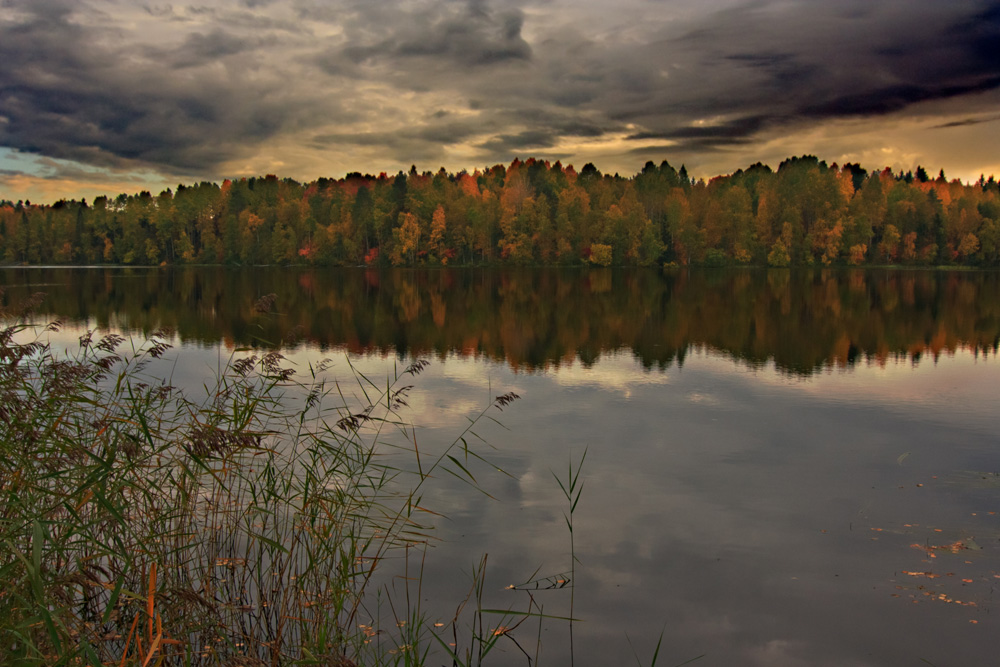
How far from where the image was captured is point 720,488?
10.9 meters

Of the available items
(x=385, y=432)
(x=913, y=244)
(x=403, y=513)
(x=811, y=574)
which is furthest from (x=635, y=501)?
(x=913, y=244)

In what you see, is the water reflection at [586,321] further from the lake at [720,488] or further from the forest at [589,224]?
the forest at [589,224]

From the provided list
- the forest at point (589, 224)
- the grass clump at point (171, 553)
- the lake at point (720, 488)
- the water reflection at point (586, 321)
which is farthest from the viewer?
the forest at point (589, 224)

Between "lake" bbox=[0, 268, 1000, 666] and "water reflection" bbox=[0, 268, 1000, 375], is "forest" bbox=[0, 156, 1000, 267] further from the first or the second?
"lake" bbox=[0, 268, 1000, 666]

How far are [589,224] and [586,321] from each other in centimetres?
8892

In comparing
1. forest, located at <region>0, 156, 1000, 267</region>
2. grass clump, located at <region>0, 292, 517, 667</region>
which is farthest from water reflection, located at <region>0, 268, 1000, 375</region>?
forest, located at <region>0, 156, 1000, 267</region>

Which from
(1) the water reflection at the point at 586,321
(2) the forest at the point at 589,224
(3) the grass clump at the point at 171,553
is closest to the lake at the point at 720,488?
(1) the water reflection at the point at 586,321

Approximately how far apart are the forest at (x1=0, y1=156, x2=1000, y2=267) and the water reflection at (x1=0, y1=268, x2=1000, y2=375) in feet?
205

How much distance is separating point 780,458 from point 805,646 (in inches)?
242

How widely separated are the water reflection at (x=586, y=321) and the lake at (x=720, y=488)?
0.32 metres

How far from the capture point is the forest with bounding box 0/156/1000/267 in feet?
378

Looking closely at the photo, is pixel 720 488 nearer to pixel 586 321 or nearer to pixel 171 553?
pixel 171 553

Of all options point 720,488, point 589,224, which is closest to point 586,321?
point 720,488

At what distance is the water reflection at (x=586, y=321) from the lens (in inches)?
993
